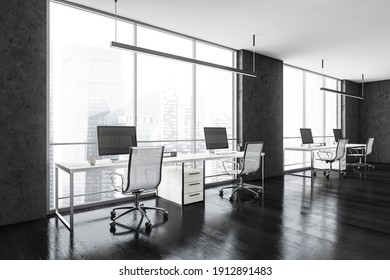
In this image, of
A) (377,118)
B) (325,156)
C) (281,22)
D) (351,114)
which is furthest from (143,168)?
(377,118)

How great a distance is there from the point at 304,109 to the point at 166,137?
5475 mm

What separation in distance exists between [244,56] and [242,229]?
180 inches

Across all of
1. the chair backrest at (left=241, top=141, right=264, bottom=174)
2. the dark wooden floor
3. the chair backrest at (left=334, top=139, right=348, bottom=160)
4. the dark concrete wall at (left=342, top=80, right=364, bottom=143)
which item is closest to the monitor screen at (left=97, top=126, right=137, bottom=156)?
the dark wooden floor

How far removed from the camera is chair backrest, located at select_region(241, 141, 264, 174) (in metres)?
4.83

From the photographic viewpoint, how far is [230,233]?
3.32 m

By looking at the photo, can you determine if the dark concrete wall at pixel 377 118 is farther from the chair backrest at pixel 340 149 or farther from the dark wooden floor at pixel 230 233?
the dark wooden floor at pixel 230 233

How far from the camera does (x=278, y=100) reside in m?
7.53

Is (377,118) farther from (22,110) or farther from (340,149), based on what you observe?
(22,110)

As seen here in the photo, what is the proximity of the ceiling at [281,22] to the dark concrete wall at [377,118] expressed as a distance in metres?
4.15

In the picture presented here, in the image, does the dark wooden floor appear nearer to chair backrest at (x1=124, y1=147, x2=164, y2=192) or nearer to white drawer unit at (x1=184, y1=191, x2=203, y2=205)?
white drawer unit at (x1=184, y1=191, x2=203, y2=205)

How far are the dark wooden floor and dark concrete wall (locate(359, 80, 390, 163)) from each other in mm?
6907

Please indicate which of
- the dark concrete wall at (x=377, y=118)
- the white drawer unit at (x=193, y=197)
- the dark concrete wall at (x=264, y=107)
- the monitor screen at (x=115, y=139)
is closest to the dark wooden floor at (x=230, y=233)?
the white drawer unit at (x=193, y=197)

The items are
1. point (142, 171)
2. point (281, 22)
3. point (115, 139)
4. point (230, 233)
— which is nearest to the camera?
point (230, 233)
